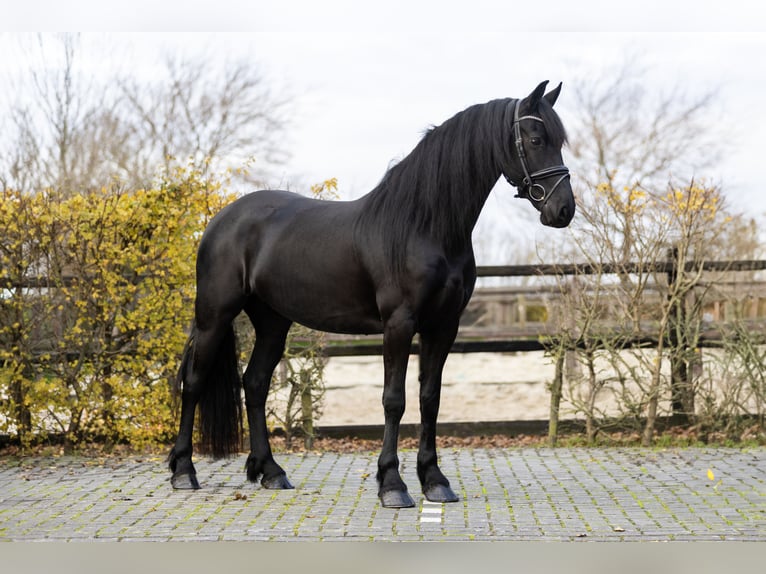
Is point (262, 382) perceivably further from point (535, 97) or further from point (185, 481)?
point (535, 97)

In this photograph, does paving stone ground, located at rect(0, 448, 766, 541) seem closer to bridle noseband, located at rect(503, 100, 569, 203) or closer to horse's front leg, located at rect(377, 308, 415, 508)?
horse's front leg, located at rect(377, 308, 415, 508)

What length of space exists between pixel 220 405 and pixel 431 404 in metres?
1.70

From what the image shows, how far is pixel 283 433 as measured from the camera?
8.70 metres

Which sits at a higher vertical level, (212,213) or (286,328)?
(212,213)

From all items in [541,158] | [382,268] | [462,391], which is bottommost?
[462,391]

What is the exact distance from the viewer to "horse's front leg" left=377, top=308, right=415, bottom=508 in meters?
5.49

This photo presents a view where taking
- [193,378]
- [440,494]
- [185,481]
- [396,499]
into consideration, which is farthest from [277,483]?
[440,494]

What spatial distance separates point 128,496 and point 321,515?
1.53 metres

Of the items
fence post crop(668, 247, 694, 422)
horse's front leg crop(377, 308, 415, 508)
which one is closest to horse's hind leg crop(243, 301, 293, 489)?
horse's front leg crop(377, 308, 415, 508)

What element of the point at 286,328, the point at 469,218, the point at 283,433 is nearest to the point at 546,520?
the point at 469,218

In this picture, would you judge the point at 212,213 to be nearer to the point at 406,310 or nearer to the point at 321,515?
the point at 406,310

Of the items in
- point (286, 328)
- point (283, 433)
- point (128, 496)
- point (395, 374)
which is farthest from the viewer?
point (283, 433)

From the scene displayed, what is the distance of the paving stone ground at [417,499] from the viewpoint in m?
4.77

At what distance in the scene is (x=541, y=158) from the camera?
540cm
